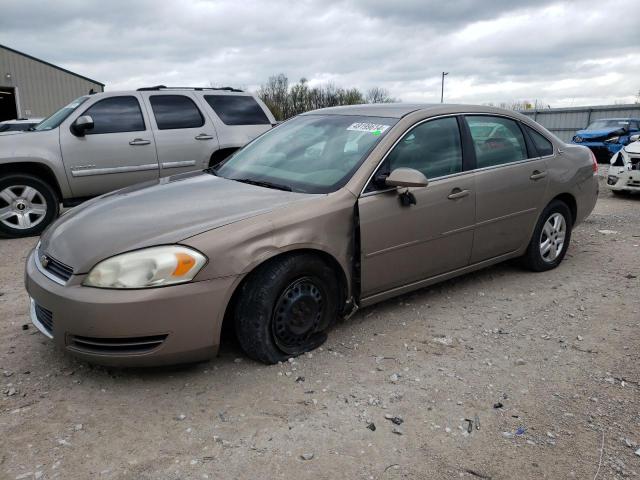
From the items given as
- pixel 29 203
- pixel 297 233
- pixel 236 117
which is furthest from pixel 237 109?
pixel 297 233

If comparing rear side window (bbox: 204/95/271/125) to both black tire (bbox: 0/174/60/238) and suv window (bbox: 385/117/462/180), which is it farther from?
suv window (bbox: 385/117/462/180)

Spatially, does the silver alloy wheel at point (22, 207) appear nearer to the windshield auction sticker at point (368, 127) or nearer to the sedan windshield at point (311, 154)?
the sedan windshield at point (311, 154)

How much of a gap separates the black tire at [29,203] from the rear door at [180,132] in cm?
145

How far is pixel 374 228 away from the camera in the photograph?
3562 mm

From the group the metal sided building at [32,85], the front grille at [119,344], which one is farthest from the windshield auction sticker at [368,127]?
the metal sided building at [32,85]

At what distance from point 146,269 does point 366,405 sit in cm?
137

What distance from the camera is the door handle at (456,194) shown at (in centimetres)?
403

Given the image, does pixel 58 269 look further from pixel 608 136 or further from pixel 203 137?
pixel 608 136

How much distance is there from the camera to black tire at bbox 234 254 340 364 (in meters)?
3.08

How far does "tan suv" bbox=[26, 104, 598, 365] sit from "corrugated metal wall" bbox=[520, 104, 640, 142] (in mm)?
24543

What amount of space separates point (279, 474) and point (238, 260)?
1129 mm

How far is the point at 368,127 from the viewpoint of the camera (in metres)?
3.95

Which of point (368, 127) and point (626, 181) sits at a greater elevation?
point (368, 127)

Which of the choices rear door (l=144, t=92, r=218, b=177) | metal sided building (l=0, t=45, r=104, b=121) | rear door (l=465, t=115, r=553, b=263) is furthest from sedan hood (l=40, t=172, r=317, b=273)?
metal sided building (l=0, t=45, r=104, b=121)
